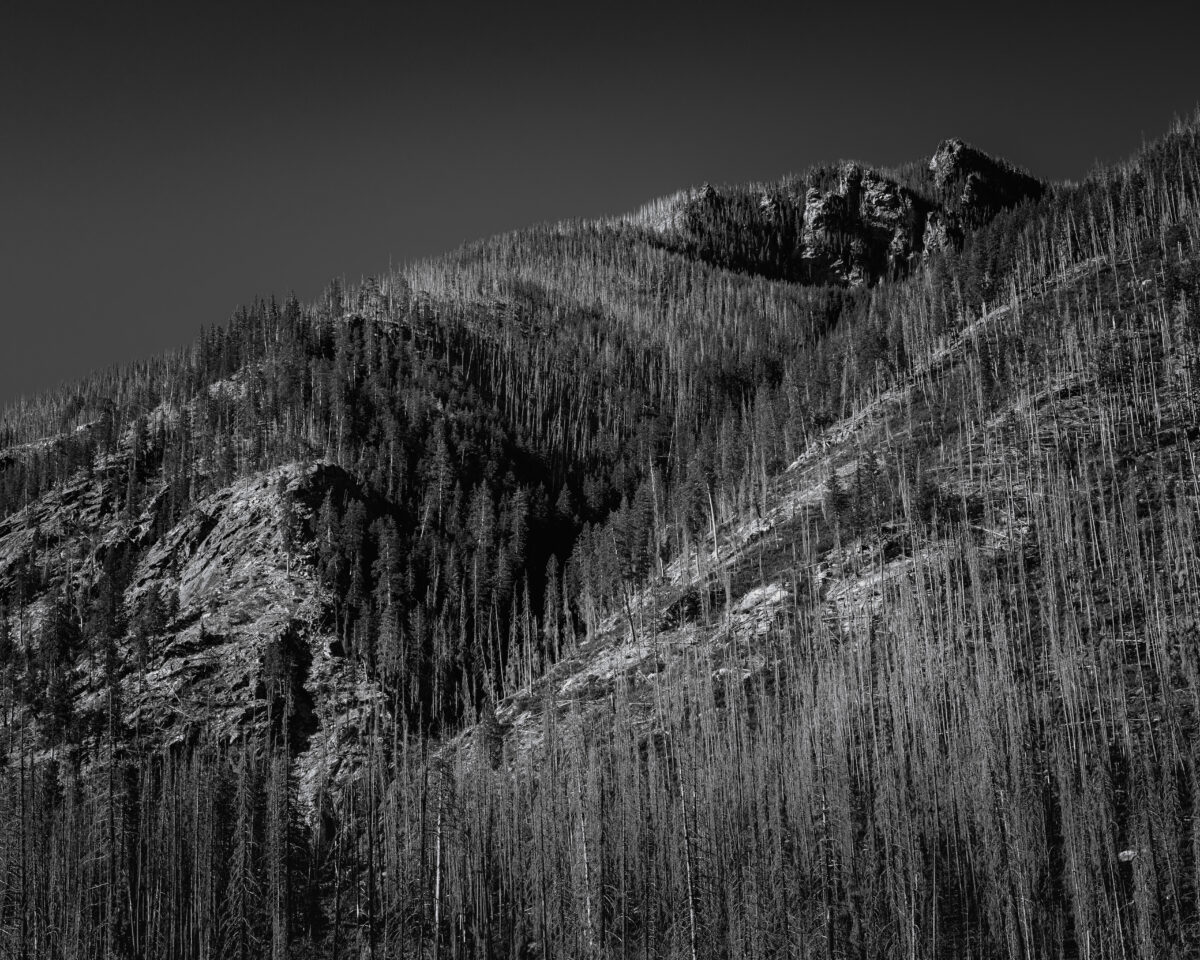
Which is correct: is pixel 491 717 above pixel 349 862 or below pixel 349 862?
above

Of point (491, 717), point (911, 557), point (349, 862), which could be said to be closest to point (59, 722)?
point (491, 717)

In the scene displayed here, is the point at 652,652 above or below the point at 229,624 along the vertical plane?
below

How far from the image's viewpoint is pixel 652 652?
119812 millimetres


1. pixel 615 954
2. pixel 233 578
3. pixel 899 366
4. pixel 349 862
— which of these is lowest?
pixel 615 954

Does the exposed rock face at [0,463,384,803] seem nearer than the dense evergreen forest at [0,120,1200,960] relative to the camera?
No

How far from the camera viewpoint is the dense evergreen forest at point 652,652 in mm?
68125

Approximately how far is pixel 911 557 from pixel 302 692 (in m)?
67.6

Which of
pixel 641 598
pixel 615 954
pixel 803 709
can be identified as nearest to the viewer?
pixel 615 954

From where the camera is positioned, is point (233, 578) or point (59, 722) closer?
point (59, 722)

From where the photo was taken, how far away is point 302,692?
121250 millimetres

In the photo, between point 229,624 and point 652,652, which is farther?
point 229,624

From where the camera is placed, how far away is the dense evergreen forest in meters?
68.1

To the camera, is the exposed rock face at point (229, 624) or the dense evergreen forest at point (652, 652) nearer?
the dense evergreen forest at point (652, 652)

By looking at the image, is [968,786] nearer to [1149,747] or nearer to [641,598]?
[1149,747]
